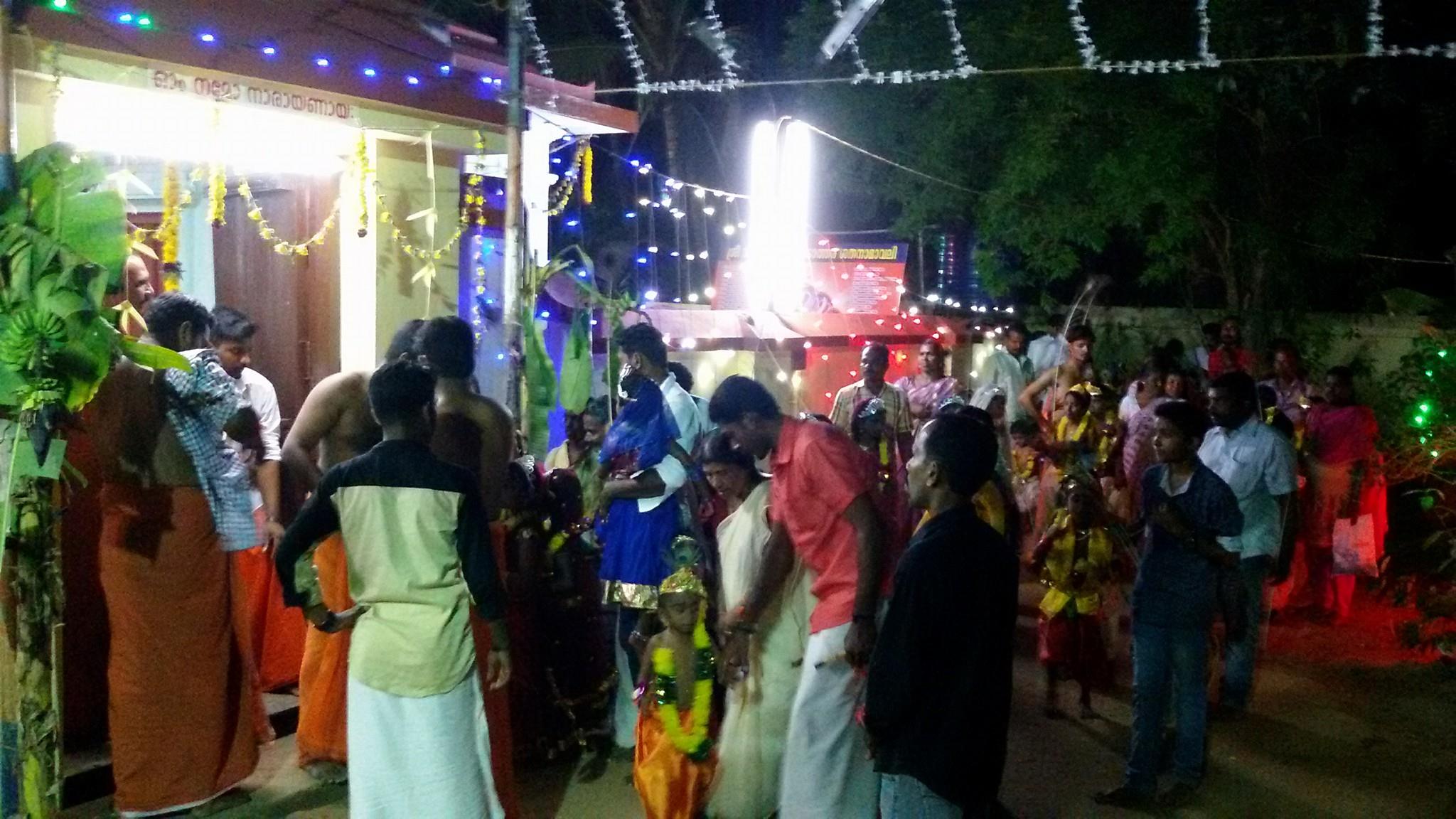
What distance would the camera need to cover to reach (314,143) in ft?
24.6

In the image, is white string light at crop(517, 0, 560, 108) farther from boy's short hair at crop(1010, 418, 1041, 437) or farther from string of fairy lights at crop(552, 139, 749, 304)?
string of fairy lights at crop(552, 139, 749, 304)

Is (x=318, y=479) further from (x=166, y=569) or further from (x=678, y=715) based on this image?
(x=678, y=715)

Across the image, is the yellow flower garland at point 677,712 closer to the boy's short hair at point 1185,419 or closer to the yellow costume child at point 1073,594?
the boy's short hair at point 1185,419

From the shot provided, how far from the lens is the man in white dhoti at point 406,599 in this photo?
3.93 meters

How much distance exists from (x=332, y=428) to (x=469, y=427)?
0.71 metres

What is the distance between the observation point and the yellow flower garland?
15.5 ft

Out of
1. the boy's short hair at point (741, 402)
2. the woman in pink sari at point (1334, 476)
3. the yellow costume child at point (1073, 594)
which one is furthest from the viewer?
the woman in pink sari at point (1334, 476)

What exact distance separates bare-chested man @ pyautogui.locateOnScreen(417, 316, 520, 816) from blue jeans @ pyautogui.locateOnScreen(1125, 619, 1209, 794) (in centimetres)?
259

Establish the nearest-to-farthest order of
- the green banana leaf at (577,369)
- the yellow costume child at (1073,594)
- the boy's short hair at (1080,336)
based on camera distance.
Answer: the yellow costume child at (1073,594) < the green banana leaf at (577,369) < the boy's short hair at (1080,336)

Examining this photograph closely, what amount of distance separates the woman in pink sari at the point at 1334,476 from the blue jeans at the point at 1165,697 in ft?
15.0

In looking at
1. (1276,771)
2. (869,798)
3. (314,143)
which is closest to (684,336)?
(314,143)

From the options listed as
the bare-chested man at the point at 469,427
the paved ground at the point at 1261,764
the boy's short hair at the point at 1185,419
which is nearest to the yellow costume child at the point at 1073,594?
the paved ground at the point at 1261,764

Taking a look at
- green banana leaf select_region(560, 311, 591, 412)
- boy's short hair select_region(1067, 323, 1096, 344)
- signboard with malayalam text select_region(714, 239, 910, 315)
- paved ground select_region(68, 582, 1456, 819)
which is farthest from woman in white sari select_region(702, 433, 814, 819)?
signboard with malayalam text select_region(714, 239, 910, 315)

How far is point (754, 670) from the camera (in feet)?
15.6
